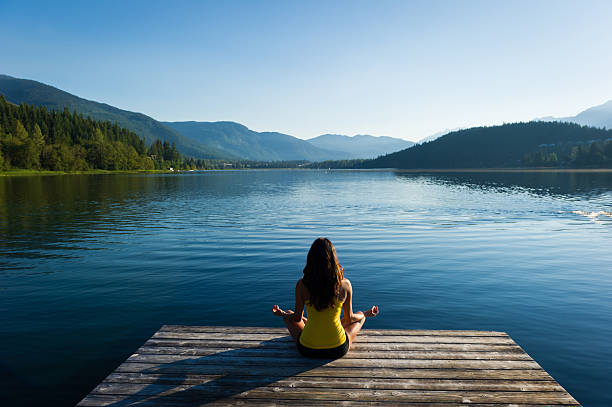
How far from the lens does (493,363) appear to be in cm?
729

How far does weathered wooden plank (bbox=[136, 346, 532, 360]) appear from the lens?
24.6 feet

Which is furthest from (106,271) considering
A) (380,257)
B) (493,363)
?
(493,363)

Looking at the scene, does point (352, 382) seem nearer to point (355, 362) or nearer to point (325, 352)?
point (355, 362)

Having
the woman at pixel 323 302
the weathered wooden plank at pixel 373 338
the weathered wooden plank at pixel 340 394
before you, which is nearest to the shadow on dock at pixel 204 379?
the weathered wooden plank at pixel 340 394

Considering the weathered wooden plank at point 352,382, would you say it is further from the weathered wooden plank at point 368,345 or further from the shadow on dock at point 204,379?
the weathered wooden plank at point 368,345

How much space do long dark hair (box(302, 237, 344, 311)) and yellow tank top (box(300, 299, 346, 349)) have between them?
8.5 inches

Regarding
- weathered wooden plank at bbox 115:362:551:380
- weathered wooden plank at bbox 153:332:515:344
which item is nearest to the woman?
weathered wooden plank at bbox 115:362:551:380

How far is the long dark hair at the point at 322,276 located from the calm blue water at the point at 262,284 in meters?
5.73

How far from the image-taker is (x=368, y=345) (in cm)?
801

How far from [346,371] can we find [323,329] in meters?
0.87

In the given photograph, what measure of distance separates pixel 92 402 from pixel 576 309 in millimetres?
15563

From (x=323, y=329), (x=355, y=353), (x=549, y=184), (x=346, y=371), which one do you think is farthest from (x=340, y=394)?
(x=549, y=184)

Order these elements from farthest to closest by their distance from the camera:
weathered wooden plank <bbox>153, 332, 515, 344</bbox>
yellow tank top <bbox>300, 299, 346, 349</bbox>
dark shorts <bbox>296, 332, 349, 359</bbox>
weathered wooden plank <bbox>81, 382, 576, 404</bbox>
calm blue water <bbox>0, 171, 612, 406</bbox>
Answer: calm blue water <bbox>0, 171, 612, 406</bbox>, weathered wooden plank <bbox>153, 332, 515, 344</bbox>, dark shorts <bbox>296, 332, 349, 359</bbox>, yellow tank top <bbox>300, 299, 346, 349</bbox>, weathered wooden plank <bbox>81, 382, 576, 404</bbox>

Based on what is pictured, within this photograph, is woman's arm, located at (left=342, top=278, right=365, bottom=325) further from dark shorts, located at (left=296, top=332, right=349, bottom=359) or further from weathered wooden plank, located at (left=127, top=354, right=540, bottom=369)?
weathered wooden plank, located at (left=127, top=354, right=540, bottom=369)
